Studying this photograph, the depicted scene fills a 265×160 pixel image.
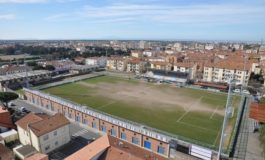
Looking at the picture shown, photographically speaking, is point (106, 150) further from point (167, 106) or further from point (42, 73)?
point (42, 73)

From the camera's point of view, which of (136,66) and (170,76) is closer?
(170,76)

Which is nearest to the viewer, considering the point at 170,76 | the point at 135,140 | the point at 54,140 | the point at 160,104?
the point at 54,140

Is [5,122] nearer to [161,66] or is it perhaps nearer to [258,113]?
[258,113]

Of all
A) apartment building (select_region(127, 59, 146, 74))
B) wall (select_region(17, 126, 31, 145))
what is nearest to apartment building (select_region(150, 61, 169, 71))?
apartment building (select_region(127, 59, 146, 74))

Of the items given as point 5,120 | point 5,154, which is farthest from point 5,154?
point 5,120

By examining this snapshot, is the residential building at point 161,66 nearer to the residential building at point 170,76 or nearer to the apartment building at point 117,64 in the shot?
the residential building at point 170,76

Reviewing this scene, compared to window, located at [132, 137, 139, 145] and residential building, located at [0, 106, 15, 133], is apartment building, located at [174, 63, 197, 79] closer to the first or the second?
window, located at [132, 137, 139, 145]

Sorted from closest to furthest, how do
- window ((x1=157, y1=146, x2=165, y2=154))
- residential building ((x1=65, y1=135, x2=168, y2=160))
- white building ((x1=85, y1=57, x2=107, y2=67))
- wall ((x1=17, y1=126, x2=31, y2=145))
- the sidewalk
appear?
residential building ((x1=65, y1=135, x2=168, y2=160)) < the sidewalk < window ((x1=157, y1=146, x2=165, y2=154)) < wall ((x1=17, y1=126, x2=31, y2=145)) < white building ((x1=85, y1=57, x2=107, y2=67))
